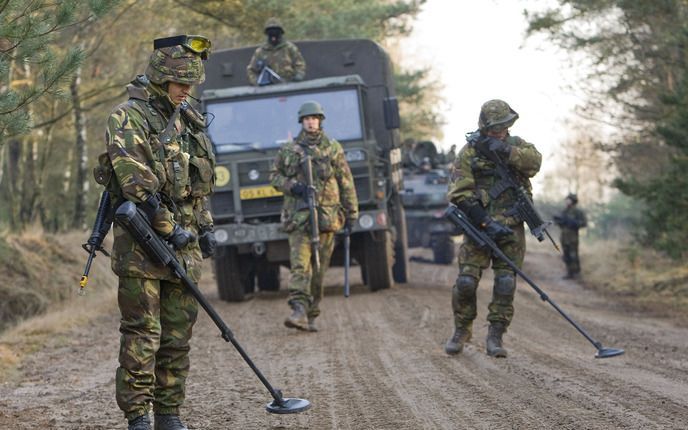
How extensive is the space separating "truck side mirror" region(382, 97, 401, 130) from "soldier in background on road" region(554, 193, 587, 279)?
807 centimetres

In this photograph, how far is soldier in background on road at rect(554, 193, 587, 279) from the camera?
73.0ft

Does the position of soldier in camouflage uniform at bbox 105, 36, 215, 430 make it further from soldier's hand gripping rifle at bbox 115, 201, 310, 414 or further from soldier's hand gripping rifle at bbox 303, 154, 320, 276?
soldier's hand gripping rifle at bbox 303, 154, 320, 276

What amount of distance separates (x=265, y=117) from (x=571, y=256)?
1022cm

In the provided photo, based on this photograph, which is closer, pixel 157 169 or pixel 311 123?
pixel 157 169

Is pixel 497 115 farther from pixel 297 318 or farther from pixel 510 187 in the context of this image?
pixel 297 318

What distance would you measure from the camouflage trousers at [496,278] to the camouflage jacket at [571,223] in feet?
43.0

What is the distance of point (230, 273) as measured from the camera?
1499 centimetres

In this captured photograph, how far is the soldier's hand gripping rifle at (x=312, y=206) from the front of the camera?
11.0m

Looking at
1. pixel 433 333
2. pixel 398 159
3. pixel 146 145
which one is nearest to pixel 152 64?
pixel 146 145

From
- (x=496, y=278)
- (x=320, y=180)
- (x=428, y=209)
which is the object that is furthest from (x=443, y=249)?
(x=496, y=278)

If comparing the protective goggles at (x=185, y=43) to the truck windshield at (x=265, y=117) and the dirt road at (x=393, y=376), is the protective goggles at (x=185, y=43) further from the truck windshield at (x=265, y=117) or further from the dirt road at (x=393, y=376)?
the truck windshield at (x=265, y=117)

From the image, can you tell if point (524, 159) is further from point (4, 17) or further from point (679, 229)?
point (679, 229)

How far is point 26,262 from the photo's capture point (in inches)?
667

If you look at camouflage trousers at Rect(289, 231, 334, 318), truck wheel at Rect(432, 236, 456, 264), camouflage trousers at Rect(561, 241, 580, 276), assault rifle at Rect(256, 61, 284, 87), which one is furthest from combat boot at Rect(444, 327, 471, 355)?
truck wheel at Rect(432, 236, 456, 264)
